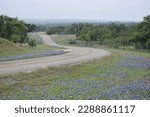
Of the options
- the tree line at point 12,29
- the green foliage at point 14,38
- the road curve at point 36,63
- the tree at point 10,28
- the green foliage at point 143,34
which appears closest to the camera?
the road curve at point 36,63

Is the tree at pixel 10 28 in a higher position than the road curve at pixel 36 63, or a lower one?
higher

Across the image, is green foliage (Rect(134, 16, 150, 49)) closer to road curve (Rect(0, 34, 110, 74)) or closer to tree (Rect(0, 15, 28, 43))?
tree (Rect(0, 15, 28, 43))

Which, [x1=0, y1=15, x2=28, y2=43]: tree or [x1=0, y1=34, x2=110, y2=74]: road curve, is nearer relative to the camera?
[x1=0, y1=34, x2=110, y2=74]: road curve

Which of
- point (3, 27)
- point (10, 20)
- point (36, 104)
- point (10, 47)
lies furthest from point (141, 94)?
point (10, 20)

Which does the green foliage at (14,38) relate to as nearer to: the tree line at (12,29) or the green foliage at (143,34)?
the tree line at (12,29)

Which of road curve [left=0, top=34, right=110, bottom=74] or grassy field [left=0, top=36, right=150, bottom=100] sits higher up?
grassy field [left=0, top=36, right=150, bottom=100]

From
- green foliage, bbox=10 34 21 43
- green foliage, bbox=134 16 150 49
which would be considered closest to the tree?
Result: green foliage, bbox=10 34 21 43

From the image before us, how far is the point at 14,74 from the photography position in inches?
979

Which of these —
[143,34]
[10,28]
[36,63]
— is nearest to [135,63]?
[36,63]

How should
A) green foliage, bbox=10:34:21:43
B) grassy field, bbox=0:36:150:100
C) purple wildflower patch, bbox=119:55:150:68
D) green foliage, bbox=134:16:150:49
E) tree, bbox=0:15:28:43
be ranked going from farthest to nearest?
tree, bbox=0:15:28:43, green foliage, bbox=10:34:21:43, green foliage, bbox=134:16:150:49, purple wildflower patch, bbox=119:55:150:68, grassy field, bbox=0:36:150:100

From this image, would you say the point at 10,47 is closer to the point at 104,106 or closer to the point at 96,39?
the point at 104,106

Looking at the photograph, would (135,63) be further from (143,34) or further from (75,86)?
(143,34)

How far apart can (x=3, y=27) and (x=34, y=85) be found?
55.4m

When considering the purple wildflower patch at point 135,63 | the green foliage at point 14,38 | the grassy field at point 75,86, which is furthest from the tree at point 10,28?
the grassy field at point 75,86
